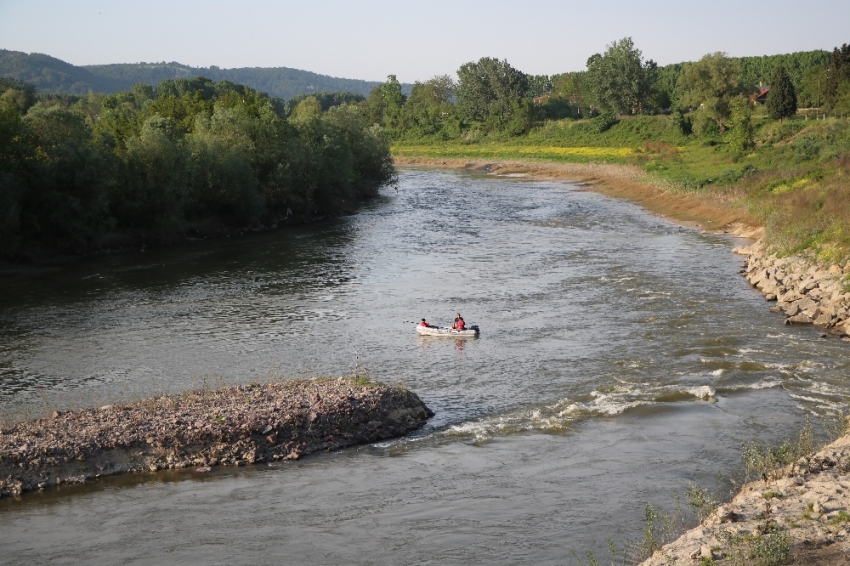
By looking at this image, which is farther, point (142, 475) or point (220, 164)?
point (220, 164)

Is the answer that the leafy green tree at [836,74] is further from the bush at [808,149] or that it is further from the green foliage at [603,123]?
the green foliage at [603,123]

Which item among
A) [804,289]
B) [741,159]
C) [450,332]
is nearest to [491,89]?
[741,159]

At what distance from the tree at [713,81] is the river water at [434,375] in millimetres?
65094

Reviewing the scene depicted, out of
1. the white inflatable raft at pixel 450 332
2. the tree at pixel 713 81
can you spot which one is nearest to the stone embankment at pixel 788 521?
the white inflatable raft at pixel 450 332

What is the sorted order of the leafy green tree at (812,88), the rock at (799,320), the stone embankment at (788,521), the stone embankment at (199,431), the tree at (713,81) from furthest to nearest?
the tree at (713,81)
the leafy green tree at (812,88)
the rock at (799,320)
the stone embankment at (199,431)
the stone embankment at (788,521)

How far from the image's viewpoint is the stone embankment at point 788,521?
48.0 feet

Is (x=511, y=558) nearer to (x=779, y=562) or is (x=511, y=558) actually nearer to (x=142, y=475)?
(x=779, y=562)

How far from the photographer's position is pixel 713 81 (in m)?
118

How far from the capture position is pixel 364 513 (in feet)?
65.2

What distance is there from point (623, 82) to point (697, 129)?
28654 millimetres

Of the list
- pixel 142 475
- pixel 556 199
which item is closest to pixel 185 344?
pixel 142 475

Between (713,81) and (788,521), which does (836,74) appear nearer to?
(713,81)

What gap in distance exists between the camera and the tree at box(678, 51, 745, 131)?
118 meters

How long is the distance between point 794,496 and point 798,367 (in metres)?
14.4
